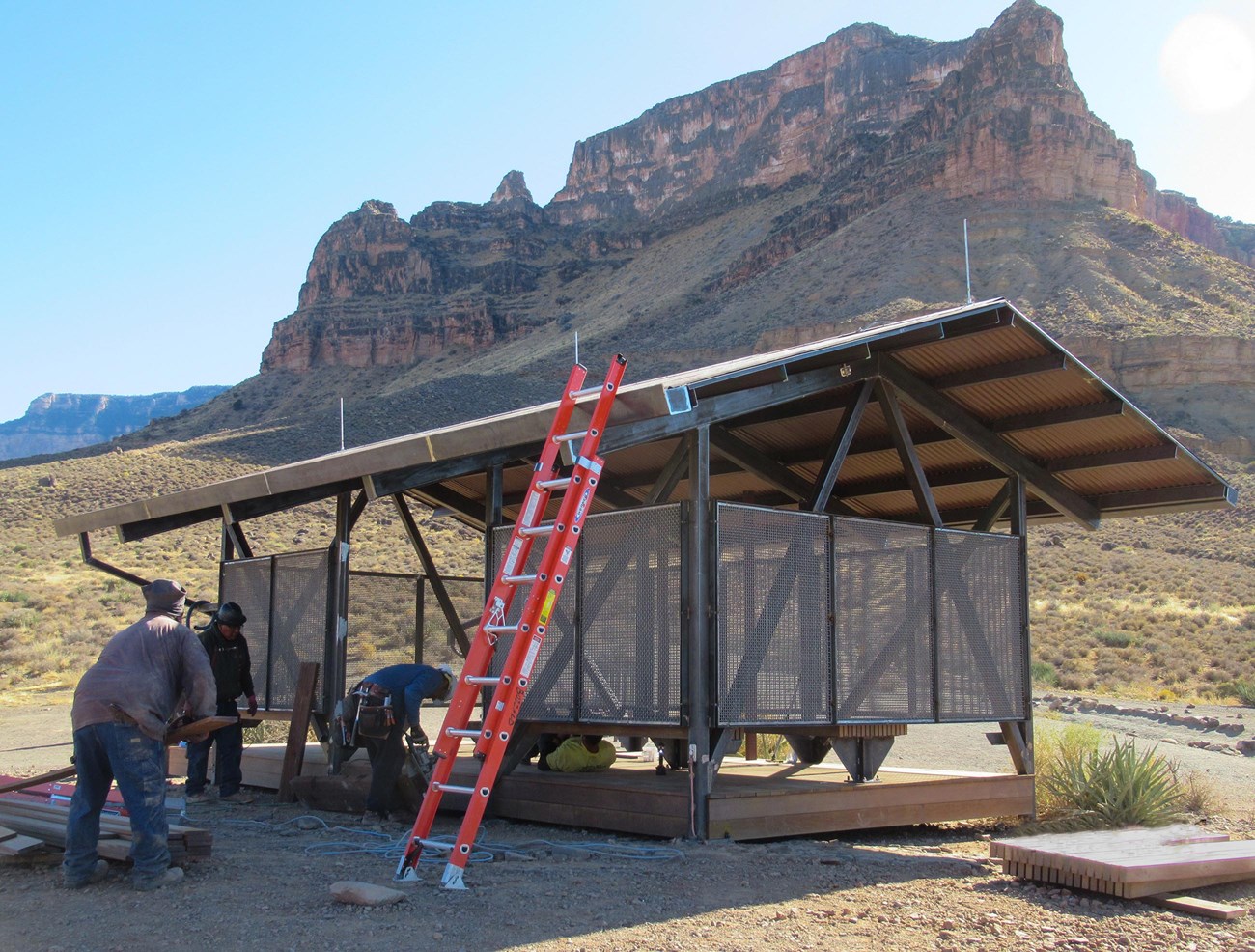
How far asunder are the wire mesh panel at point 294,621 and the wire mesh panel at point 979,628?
5.40 m

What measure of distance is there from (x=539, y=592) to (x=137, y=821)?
249 centimetres

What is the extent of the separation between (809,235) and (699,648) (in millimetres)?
95044

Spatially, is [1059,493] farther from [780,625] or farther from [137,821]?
[137,821]

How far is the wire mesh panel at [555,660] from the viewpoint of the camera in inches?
346

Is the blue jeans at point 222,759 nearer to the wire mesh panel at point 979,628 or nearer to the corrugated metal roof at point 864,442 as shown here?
the corrugated metal roof at point 864,442

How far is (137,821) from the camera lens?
21.8 feet

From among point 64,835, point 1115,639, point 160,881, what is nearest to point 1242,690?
point 1115,639

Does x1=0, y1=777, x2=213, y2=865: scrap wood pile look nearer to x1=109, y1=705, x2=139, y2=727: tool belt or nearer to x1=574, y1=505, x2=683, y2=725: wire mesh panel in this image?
x1=109, y1=705, x2=139, y2=727: tool belt

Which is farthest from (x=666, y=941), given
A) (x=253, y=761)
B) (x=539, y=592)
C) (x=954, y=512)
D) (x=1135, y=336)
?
(x=1135, y=336)

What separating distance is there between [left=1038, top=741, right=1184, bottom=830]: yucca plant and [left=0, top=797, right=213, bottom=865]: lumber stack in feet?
22.1

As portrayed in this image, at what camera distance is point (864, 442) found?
11594mm

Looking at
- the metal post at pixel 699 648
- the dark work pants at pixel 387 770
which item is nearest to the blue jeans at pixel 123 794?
the dark work pants at pixel 387 770

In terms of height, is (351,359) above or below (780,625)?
above

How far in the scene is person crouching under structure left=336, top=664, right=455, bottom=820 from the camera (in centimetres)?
888
